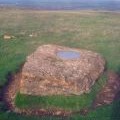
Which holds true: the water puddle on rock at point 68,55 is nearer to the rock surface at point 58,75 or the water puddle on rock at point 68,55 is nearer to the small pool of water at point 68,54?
the small pool of water at point 68,54

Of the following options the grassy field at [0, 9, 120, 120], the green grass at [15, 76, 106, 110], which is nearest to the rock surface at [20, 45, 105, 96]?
the green grass at [15, 76, 106, 110]

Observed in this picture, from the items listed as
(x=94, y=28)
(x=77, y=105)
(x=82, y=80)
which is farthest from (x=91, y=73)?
(x=94, y=28)

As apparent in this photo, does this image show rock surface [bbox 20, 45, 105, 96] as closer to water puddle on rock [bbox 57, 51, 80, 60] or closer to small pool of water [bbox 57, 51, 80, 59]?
water puddle on rock [bbox 57, 51, 80, 60]

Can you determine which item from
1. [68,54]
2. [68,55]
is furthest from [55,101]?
[68,54]

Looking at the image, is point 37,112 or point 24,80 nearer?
point 37,112

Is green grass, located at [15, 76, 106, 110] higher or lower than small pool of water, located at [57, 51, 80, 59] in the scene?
lower

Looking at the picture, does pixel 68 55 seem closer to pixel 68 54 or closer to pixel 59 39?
pixel 68 54

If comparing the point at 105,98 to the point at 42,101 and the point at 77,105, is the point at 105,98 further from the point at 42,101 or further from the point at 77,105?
the point at 42,101
